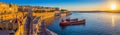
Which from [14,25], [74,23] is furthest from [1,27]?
[74,23]

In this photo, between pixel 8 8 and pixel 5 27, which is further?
pixel 8 8

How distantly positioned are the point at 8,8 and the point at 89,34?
19.2 metres

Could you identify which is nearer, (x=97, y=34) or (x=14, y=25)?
(x=14, y=25)

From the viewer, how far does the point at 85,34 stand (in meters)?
15.7

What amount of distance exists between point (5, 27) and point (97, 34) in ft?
25.0

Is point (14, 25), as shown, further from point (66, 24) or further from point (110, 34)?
point (66, 24)

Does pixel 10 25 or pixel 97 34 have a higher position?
pixel 10 25

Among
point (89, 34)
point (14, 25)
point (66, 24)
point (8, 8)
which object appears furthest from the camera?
point (8, 8)

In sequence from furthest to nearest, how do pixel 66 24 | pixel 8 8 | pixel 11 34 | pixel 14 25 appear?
pixel 8 8 < pixel 66 24 < pixel 14 25 < pixel 11 34

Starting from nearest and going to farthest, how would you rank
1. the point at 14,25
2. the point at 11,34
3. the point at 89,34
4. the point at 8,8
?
the point at 11,34 → the point at 14,25 → the point at 89,34 → the point at 8,8

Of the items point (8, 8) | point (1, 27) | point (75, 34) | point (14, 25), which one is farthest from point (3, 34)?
point (8, 8)

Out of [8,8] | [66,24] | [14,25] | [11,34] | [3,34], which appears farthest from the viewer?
[8,8]

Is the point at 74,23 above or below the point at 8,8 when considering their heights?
below

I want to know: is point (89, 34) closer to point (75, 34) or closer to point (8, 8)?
point (75, 34)
